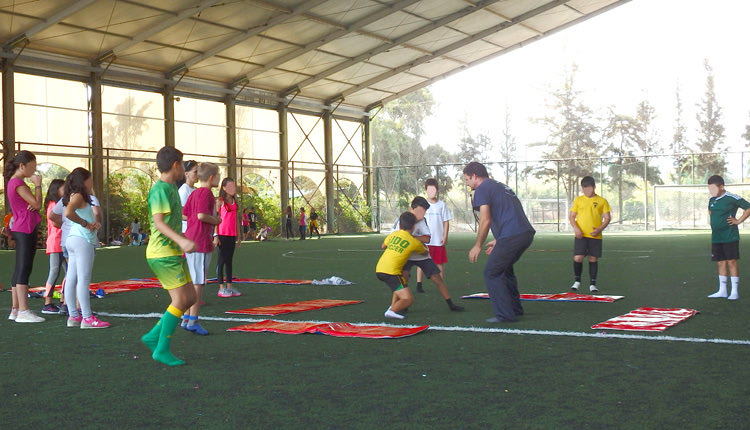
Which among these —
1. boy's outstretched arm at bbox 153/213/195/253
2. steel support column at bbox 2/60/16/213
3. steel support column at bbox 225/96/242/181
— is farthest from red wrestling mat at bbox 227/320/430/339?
steel support column at bbox 225/96/242/181

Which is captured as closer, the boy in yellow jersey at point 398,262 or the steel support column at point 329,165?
the boy in yellow jersey at point 398,262

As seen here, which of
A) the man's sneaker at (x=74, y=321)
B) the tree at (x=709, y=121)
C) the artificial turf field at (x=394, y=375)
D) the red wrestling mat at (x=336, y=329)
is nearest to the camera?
the artificial turf field at (x=394, y=375)

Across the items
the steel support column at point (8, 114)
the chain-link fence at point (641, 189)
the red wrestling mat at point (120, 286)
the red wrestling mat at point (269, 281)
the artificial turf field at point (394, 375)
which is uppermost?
the steel support column at point (8, 114)

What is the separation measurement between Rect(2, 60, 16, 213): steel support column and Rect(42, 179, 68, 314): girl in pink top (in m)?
19.1

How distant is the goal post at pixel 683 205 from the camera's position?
133ft

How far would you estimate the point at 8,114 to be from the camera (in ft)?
86.0

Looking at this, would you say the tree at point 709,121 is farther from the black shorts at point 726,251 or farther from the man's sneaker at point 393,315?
the man's sneaker at point 393,315

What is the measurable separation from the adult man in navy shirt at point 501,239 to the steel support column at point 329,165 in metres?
33.2

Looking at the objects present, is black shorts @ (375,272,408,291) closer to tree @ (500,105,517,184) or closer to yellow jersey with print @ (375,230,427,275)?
yellow jersey with print @ (375,230,427,275)

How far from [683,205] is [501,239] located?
36739 mm

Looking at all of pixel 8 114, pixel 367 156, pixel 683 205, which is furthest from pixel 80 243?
pixel 683 205

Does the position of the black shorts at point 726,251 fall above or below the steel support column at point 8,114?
below

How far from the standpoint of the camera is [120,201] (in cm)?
3062

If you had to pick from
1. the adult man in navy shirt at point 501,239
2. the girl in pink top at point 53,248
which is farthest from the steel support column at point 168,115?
the adult man in navy shirt at point 501,239
